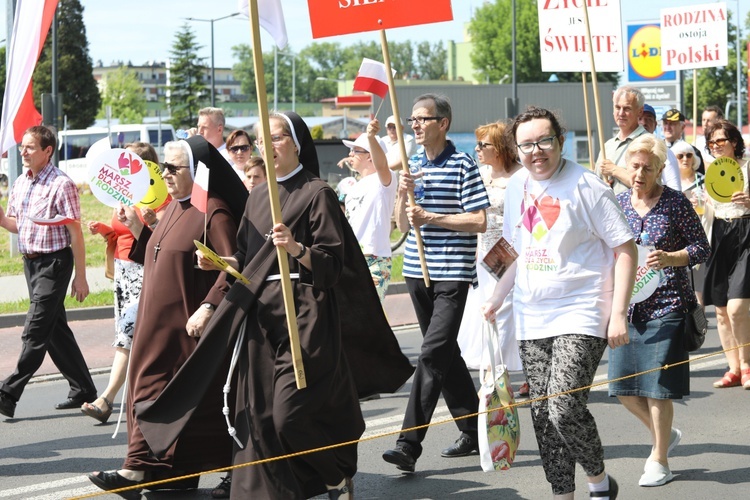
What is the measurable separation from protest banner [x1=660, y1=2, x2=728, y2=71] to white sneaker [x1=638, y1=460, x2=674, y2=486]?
24.8 ft

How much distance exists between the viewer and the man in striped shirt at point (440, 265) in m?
6.43

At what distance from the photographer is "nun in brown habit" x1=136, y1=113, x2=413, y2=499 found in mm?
5035

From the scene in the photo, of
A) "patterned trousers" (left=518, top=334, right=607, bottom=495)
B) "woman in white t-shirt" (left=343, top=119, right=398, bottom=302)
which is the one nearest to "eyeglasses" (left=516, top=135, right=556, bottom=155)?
"patterned trousers" (left=518, top=334, right=607, bottom=495)

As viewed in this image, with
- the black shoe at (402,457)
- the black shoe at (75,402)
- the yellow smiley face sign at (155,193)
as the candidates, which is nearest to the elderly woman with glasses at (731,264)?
the black shoe at (402,457)

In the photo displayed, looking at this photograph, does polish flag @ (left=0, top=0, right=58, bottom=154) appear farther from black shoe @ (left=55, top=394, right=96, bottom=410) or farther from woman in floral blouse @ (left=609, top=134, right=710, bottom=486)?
woman in floral blouse @ (left=609, top=134, right=710, bottom=486)

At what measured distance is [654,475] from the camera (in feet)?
20.1

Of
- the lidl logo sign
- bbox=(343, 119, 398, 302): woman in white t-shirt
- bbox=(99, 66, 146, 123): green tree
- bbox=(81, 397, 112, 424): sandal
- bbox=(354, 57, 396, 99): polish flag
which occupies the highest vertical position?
bbox=(99, 66, 146, 123): green tree

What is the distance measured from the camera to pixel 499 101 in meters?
66.9

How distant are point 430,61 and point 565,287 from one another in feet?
590

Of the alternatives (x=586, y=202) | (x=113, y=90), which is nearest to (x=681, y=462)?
(x=586, y=202)

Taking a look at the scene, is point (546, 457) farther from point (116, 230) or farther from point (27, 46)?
point (27, 46)

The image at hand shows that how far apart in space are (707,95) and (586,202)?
267ft

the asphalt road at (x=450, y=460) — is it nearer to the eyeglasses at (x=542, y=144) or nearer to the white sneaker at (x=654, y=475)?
the white sneaker at (x=654, y=475)

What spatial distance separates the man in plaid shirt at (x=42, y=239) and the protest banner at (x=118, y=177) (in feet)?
3.25
